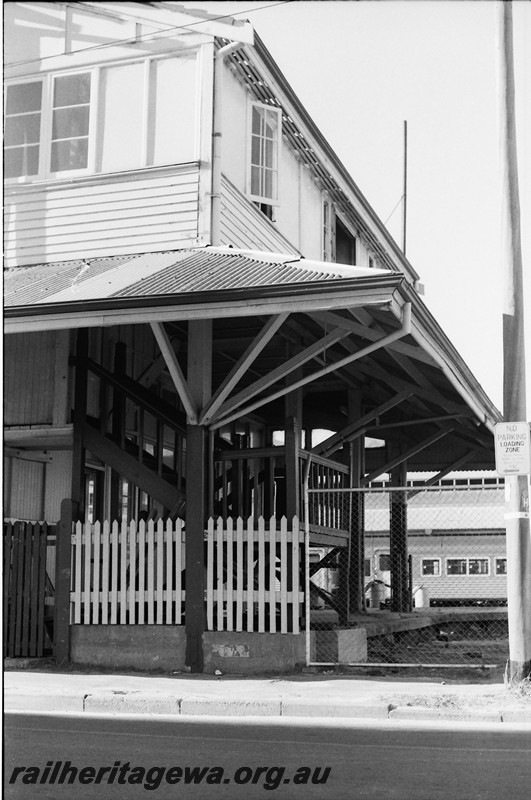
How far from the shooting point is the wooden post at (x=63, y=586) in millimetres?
12641

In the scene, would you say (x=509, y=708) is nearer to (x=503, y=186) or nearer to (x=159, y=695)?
(x=159, y=695)

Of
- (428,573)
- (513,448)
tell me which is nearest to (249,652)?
(513,448)

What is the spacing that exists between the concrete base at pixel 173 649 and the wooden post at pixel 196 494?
0.49ft

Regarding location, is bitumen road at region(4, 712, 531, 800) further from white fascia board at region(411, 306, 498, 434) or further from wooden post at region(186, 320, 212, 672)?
white fascia board at region(411, 306, 498, 434)

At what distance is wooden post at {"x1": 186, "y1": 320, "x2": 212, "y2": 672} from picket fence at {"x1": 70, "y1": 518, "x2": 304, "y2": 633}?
13cm

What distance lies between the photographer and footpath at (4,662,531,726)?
9.38 meters

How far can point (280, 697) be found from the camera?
394 inches

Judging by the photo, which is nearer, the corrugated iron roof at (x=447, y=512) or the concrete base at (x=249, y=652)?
the concrete base at (x=249, y=652)

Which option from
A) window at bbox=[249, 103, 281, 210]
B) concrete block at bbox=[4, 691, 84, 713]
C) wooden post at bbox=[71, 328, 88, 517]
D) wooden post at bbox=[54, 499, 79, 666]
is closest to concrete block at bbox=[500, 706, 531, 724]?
concrete block at bbox=[4, 691, 84, 713]

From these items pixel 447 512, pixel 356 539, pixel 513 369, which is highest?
pixel 513 369

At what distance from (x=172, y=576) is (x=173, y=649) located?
34.5 inches

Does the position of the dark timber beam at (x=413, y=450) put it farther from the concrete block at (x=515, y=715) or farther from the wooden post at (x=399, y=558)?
the concrete block at (x=515, y=715)

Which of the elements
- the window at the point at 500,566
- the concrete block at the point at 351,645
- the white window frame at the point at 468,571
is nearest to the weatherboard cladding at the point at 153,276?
the concrete block at the point at 351,645

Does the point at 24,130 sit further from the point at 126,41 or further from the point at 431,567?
the point at 431,567
